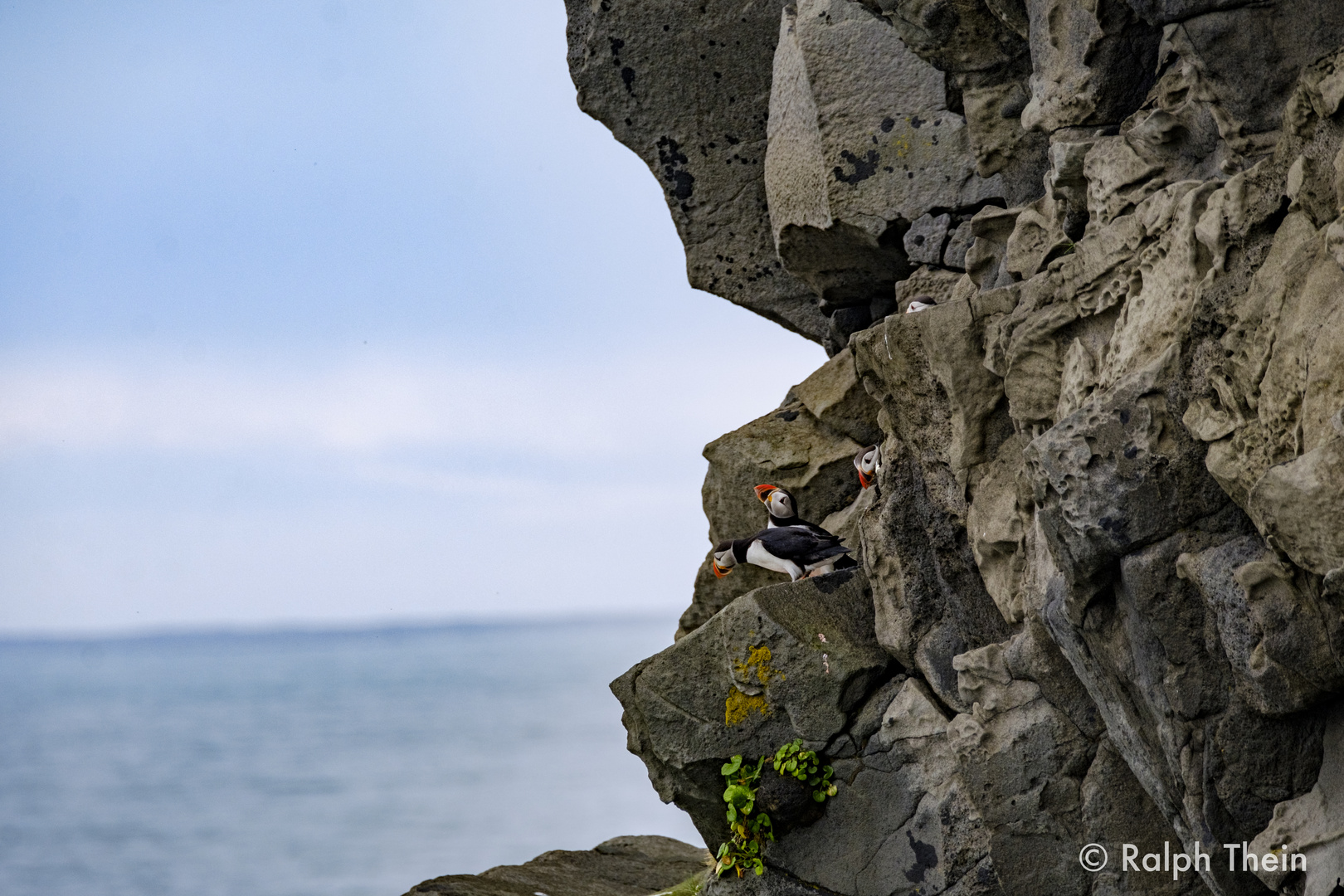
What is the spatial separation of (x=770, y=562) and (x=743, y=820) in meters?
1.38

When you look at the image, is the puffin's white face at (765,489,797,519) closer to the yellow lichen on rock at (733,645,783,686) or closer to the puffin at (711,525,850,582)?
the puffin at (711,525,850,582)

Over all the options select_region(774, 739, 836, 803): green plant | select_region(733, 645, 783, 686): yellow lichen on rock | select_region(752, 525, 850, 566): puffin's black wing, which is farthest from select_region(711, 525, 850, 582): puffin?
select_region(774, 739, 836, 803): green plant

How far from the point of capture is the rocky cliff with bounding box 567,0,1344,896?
3.39 metres

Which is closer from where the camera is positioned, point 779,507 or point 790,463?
point 779,507

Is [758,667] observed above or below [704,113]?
below

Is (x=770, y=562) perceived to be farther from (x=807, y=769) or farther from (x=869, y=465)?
(x=807, y=769)

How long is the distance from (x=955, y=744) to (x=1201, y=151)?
2.59m

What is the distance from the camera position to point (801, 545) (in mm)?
6250

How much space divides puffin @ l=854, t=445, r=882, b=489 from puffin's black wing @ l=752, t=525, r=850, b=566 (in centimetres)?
38

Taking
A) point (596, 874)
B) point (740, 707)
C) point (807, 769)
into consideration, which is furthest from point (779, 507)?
point (596, 874)

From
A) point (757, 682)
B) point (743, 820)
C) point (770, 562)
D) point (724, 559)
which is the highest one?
point (724, 559)

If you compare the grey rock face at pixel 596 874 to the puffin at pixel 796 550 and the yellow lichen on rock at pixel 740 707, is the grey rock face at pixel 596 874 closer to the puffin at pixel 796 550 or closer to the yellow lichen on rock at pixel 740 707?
the yellow lichen on rock at pixel 740 707

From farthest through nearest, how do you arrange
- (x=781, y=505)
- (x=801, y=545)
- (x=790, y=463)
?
(x=790, y=463) < (x=781, y=505) < (x=801, y=545)

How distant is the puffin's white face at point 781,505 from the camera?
6648 millimetres
